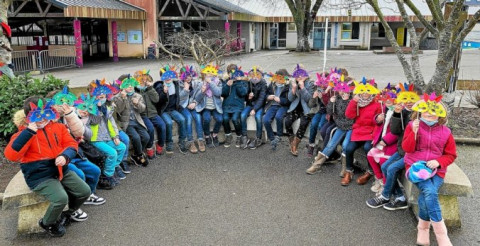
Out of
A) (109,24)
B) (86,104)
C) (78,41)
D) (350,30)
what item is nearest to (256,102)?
(86,104)

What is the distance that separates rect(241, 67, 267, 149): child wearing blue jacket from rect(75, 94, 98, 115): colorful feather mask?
2432 mm

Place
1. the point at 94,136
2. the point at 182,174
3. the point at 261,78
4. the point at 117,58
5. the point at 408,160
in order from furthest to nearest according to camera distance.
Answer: the point at 117,58
the point at 261,78
the point at 182,174
the point at 94,136
the point at 408,160

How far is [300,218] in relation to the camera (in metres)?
4.22

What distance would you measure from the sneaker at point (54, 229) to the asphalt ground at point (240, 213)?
0.07m

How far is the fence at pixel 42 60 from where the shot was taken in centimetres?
1717

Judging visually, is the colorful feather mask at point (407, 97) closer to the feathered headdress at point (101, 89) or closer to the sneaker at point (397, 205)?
the sneaker at point (397, 205)

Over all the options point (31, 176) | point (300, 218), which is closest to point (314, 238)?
point (300, 218)

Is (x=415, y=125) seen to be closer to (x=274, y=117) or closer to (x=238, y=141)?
(x=274, y=117)

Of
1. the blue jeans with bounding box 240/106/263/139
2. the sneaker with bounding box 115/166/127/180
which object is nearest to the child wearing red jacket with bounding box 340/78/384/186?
the blue jeans with bounding box 240/106/263/139

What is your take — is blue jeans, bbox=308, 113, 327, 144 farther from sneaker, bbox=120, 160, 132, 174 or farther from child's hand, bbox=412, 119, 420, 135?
sneaker, bbox=120, 160, 132, 174

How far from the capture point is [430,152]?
392 cm

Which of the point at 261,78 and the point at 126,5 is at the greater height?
the point at 126,5

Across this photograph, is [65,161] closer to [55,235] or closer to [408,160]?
[55,235]

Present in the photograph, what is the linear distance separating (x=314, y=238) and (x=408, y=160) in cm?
121
